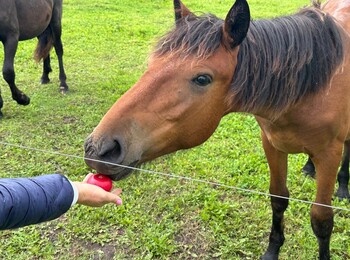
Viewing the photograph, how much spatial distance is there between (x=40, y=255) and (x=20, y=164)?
1406mm

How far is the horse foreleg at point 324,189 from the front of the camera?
2576 mm

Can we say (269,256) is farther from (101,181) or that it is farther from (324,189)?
(101,181)

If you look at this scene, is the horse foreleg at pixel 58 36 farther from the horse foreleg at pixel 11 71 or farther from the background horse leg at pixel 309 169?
the background horse leg at pixel 309 169

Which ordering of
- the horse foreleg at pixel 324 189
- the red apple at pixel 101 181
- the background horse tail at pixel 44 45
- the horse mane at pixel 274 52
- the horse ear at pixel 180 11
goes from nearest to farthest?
the red apple at pixel 101 181
the horse mane at pixel 274 52
the horse ear at pixel 180 11
the horse foreleg at pixel 324 189
the background horse tail at pixel 44 45

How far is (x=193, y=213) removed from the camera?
350cm

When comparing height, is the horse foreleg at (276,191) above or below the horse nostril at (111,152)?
below

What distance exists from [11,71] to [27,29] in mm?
957

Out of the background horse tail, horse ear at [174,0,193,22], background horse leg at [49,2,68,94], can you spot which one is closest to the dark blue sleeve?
horse ear at [174,0,193,22]

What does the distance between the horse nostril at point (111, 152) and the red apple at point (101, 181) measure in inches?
4.8

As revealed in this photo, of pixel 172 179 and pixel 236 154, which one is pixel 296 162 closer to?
pixel 236 154

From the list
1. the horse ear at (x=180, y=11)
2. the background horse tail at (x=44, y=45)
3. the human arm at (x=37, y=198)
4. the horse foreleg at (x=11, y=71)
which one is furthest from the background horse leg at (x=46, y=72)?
the human arm at (x=37, y=198)

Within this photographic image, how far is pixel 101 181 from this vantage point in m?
1.91

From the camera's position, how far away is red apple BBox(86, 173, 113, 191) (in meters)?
1.90

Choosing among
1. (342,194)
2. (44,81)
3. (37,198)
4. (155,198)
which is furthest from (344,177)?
(44,81)
